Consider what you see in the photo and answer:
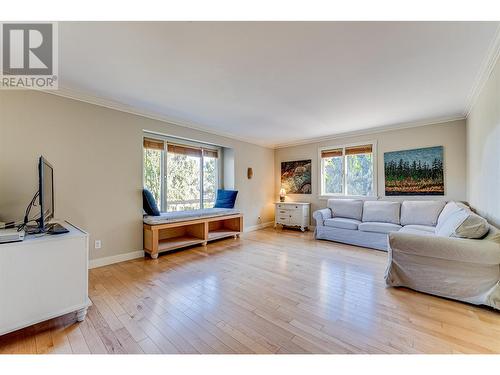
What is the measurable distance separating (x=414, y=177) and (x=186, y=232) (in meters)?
4.50

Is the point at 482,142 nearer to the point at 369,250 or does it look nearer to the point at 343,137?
the point at 369,250

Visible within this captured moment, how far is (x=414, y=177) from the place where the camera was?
13.3ft

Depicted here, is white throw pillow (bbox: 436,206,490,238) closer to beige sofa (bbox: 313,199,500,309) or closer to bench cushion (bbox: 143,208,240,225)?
beige sofa (bbox: 313,199,500,309)

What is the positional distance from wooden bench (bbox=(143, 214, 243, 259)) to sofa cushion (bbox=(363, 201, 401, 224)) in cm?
256

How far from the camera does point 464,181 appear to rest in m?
3.65

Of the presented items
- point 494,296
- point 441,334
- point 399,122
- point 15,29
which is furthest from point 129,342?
point 399,122

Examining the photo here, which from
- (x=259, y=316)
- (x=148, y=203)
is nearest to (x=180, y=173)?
(x=148, y=203)

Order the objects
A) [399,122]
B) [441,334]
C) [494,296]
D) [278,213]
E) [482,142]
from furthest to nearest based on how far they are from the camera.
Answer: [278,213], [399,122], [482,142], [494,296], [441,334]

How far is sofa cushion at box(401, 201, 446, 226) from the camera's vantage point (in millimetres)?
3572

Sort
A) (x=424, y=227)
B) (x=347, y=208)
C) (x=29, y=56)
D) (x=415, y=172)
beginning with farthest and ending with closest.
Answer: (x=347, y=208)
(x=415, y=172)
(x=424, y=227)
(x=29, y=56)

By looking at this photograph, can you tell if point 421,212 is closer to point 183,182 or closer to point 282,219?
point 282,219

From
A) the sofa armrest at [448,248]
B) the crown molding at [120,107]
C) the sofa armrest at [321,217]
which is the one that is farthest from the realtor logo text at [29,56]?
the sofa armrest at [321,217]

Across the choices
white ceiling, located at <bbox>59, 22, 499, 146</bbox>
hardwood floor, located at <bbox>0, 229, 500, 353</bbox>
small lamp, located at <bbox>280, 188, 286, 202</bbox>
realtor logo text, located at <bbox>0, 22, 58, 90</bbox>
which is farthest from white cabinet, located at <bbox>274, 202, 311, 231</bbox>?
realtor logo text, located at <bbox>0, 22, 58, 90</bbox>

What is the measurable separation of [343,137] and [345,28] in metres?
3.60
